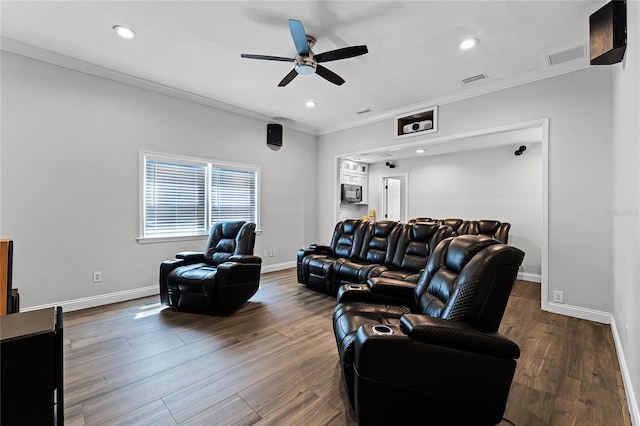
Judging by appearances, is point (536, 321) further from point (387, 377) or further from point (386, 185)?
point (386, 185)

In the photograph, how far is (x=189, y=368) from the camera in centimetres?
220

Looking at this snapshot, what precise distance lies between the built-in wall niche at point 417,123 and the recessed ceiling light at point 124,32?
3936 mm

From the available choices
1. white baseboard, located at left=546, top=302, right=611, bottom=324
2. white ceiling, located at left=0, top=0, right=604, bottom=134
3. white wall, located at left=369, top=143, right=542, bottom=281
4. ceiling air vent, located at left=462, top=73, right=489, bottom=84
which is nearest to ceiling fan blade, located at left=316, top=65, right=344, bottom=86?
white ceiling, located at left=0, top=0, right=604, bottom=134

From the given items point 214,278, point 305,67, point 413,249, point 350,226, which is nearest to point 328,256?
point 350,226

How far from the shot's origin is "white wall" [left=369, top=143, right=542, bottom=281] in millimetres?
5422

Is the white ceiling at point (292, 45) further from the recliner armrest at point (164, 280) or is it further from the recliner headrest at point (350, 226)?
the recliner armrest at point (164, 280)

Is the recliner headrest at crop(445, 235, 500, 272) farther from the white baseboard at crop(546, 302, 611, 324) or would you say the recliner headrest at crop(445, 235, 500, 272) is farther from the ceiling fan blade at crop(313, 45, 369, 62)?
the white baseboard at crop(546, 302, 611, 324)

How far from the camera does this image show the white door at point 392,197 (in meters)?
7.64

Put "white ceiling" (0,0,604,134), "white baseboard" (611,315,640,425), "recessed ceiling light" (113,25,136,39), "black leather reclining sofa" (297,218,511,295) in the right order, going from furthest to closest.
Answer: "black leather reclining sofa" (297,218,511,295) < "recessed ceiling light" (113,25,136,39) < "white ceiling" (0,0,604,134) < "white baseboard" (611,315,640,425)

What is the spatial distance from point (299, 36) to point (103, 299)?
12.8ft

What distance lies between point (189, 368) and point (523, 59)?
4679 mm

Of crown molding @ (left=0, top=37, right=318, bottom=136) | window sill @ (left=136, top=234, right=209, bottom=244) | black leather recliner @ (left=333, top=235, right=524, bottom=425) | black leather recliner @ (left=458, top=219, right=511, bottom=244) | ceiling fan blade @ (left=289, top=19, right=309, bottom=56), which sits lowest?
black leather recliner @ (left=333, top=235, right=524, bottom=425)

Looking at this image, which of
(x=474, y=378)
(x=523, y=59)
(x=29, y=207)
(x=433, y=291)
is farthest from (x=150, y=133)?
(x=523, y=59)

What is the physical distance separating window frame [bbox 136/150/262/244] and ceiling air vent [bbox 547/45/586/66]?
14.8ft
